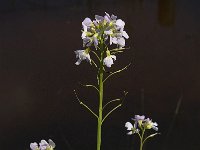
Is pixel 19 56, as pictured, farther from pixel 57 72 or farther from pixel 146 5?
pixel 146 5

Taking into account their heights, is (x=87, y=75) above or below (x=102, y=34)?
below

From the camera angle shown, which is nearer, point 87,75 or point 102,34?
point 102,34

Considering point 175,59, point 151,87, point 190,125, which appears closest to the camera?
point 190,125

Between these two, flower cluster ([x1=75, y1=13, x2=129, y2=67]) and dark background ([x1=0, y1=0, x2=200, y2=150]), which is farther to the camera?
dark background ([x1=0, y1=0, x2=200, y2=150])

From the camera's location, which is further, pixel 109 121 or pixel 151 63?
pixel 151 63

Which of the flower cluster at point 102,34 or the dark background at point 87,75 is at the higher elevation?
the flower cluster at point 102,34

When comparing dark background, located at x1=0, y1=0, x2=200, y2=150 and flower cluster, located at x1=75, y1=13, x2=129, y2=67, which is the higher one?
flower cluster, located at x1=75, y1=13, x2=129, y2=67

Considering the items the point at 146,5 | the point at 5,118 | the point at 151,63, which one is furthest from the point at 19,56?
the point at 146,5

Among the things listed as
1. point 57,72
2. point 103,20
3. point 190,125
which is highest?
point 103,20
